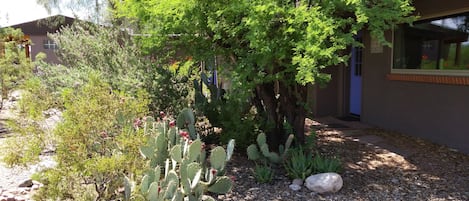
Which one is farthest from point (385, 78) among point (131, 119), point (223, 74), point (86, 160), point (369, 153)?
point (86, 160)

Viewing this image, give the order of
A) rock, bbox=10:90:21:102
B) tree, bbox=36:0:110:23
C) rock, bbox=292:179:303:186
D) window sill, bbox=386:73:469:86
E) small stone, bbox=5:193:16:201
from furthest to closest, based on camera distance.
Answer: tree, bbox=36:0:110:23, window sill, bbox=386:73:469:86, rock, bbox=10:90:21:102, rock, bbox=292:179:303:186, small stone, bbox=5:193:16:201

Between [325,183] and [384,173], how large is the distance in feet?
4.07

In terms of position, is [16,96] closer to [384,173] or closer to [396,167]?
[384,173]

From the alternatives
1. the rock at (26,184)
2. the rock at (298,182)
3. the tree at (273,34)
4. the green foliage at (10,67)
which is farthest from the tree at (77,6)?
the rock at (298,182)

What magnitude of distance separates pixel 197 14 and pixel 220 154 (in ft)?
5.53

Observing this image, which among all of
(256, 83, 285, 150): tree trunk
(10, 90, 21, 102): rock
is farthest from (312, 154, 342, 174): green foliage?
(10, 90, 21, 102): rock

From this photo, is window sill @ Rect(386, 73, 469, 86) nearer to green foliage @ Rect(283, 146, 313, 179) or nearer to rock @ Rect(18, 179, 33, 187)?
green foliage @ Rect(283, 146, 313, 179)

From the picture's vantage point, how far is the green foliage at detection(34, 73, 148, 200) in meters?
3.10

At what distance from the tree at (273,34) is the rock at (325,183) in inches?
43.9

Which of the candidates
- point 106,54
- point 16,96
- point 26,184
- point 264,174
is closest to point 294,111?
point 264,174

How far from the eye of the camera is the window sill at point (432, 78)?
19.7ft

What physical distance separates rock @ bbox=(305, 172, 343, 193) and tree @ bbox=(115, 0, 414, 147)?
1.11m

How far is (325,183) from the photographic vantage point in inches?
174

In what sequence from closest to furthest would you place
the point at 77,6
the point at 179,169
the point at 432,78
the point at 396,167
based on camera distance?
the point at 179,169 → the point at 396,167 → the point at 432,78 → the point at 77,6
